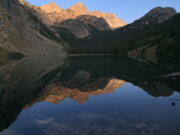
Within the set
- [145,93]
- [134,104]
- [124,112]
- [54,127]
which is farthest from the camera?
[145,93]

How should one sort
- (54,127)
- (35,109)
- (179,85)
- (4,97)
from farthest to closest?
(179,85) → (4,97) → (35,109) → (54,127)

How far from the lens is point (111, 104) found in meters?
39.1

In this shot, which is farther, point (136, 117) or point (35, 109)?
point (35, 109)

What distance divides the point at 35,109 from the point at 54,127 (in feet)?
33.5

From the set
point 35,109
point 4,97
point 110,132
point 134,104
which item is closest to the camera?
point 110,132

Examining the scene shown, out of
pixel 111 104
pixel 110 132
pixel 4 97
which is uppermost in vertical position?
pixel 110 132

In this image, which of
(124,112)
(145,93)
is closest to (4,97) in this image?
(124,112)

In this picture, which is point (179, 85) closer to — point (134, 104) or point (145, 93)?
point (145, 93)

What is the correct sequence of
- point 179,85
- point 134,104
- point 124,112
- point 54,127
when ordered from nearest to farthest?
1. point 54,127
2. point 124,112
3. point 134,104
4. point 179,85

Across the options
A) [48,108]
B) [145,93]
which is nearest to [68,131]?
[48,108]

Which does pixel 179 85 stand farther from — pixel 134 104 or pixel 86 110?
pixel 86 110

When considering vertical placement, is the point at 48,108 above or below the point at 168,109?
below

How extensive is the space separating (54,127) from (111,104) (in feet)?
48.6

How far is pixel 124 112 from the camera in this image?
109ft
